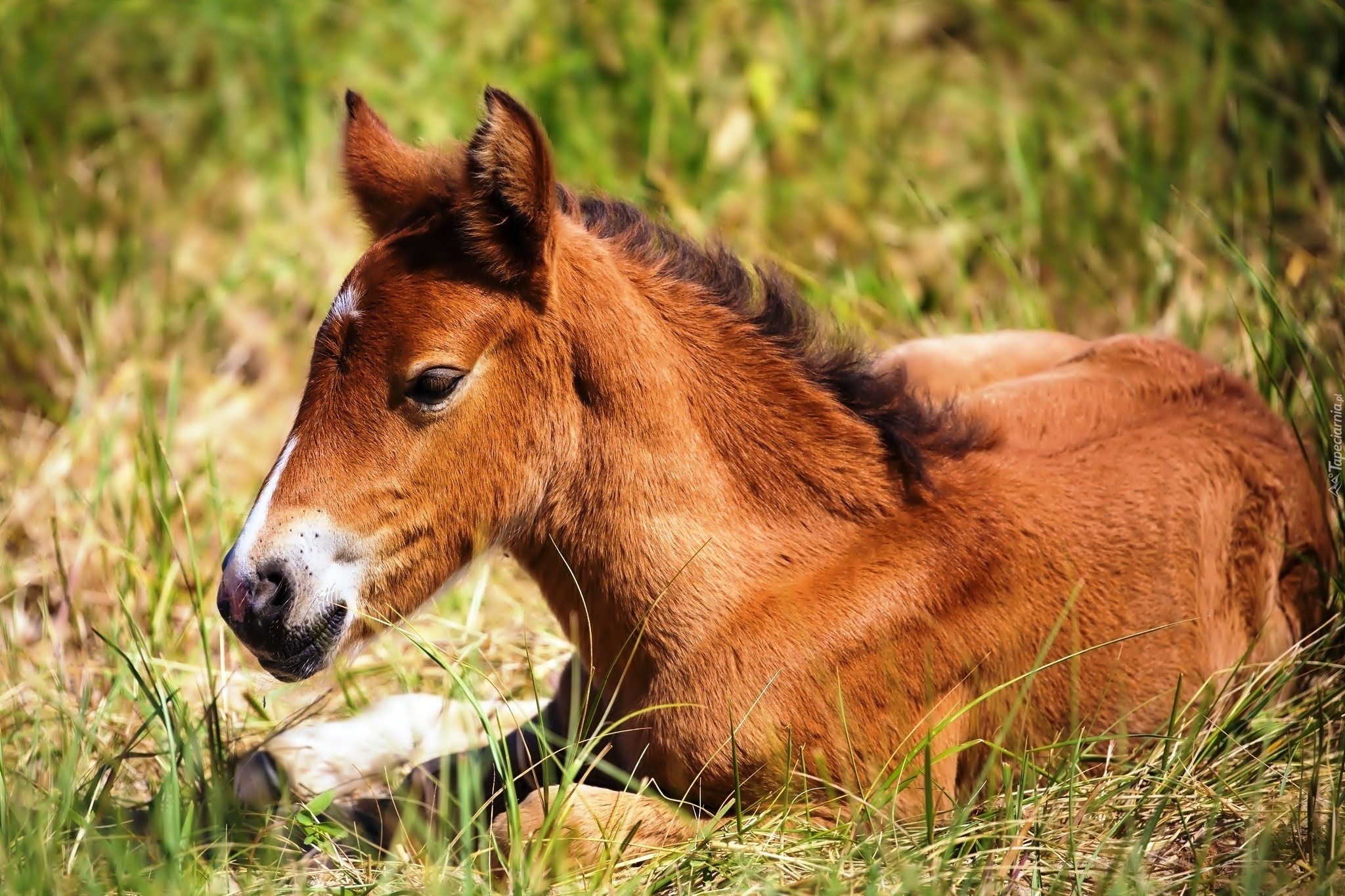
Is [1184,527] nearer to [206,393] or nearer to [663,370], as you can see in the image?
[663,370]

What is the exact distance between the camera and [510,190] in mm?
2773

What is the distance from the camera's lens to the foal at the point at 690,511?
2.83 m

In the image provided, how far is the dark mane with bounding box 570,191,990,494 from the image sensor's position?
3146 millimetres

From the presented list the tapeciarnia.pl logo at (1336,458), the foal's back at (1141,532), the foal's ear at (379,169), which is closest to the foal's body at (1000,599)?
the foal's back at (1141,532)

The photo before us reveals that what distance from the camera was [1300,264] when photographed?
17.1 feet

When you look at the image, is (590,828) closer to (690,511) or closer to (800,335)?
(690,511)

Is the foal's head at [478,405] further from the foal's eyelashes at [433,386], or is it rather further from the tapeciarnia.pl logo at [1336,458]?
the tapeciarnia.pl logo at [1336,458]

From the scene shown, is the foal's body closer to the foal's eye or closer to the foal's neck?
the foal's neck

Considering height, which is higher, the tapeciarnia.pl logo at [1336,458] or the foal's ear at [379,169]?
the foal's ear at [379,169]

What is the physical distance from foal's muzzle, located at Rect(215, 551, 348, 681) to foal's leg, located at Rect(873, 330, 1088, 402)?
1.85 metres

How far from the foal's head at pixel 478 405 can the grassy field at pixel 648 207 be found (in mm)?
291

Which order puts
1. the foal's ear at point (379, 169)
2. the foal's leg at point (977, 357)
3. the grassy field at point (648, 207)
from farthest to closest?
the foal's leg at point (977, 357)
the foal's ear at point (379, 169)
the grassy field at point (648, 207)

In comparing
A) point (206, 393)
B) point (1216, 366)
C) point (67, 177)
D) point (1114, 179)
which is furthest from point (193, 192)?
point (1216, 366)

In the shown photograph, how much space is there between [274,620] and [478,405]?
2.04 ft
